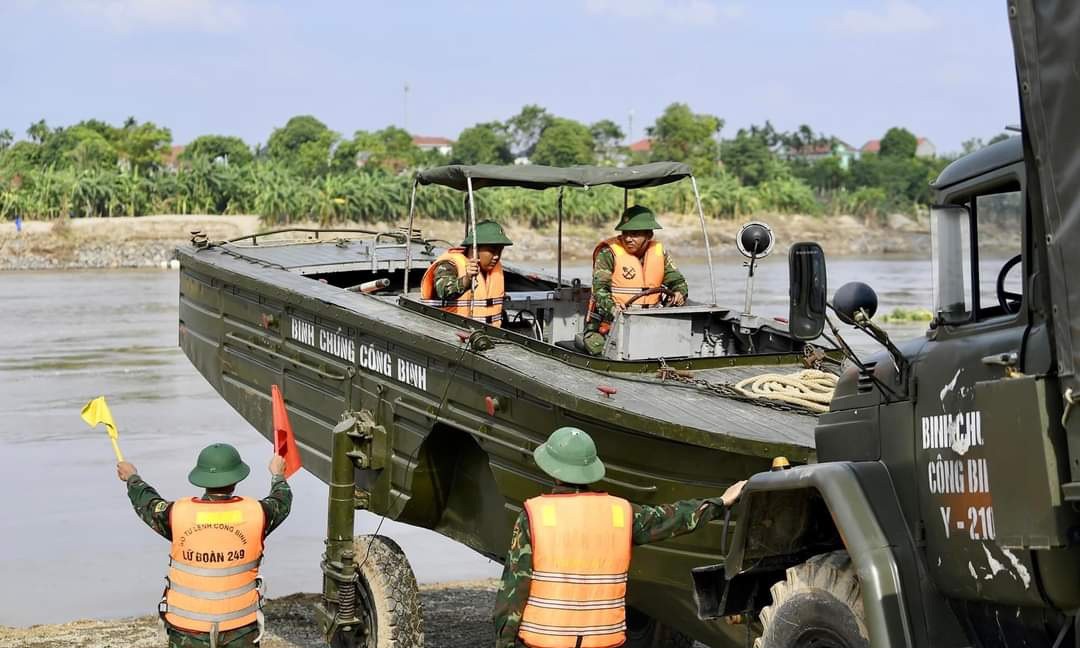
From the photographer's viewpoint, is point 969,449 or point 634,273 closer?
point 969,449

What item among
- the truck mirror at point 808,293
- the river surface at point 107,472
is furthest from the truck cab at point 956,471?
the river surface at point 107,472

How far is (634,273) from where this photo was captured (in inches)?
349

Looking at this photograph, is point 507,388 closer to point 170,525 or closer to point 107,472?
point 170,525

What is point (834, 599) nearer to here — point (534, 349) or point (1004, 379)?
point (1004, 379)

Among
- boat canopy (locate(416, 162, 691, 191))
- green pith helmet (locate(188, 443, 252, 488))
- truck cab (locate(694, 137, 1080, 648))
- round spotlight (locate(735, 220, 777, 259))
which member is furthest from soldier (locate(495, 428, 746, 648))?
boat canopy (locate(416, 162, 691, 191))

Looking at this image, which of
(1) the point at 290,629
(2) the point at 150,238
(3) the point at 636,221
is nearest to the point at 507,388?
(3) the point at 636,221

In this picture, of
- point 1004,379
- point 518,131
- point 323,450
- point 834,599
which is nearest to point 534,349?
point 323,450

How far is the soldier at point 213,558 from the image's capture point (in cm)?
613

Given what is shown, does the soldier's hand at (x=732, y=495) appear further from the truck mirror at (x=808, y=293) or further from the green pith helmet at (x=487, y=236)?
the green pith helmet at (x=487, y=236)

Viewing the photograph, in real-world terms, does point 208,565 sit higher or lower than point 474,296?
lower

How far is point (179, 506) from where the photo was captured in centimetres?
615

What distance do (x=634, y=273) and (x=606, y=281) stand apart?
0.66 feet

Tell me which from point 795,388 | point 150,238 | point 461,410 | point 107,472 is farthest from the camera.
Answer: point 150,238

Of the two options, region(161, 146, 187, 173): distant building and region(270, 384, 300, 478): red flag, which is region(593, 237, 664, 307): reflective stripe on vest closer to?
region(270, 384, 300, 478): red flag
